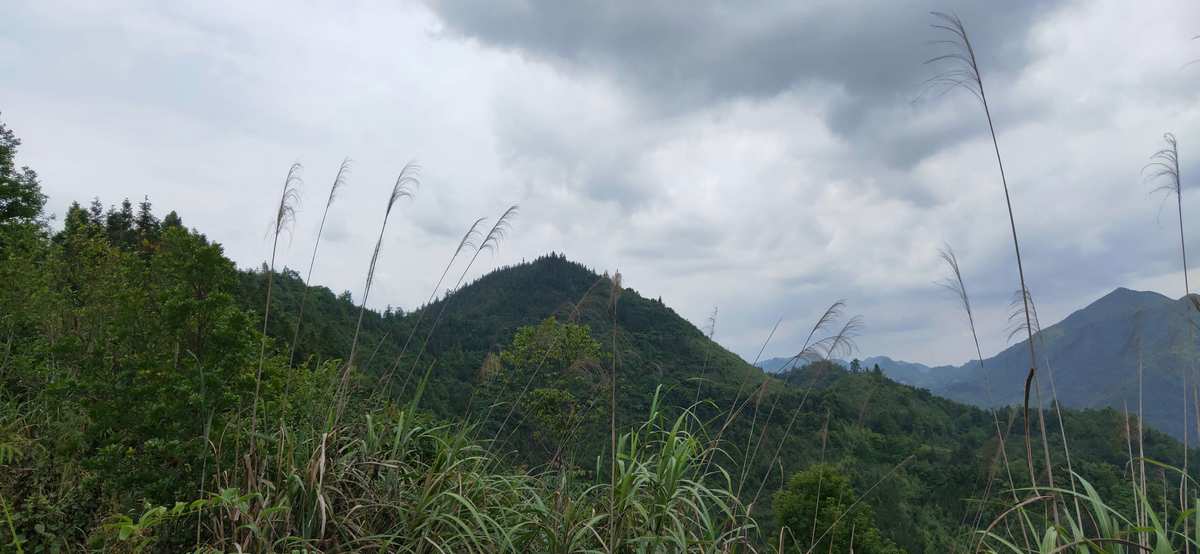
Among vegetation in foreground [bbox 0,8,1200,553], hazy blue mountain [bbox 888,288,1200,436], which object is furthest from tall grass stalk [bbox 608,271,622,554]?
hazy blue mountain [bbox 888,288,1200,436]

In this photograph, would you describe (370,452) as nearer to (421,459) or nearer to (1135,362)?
(421,459)

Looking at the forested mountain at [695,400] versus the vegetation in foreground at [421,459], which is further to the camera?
the forested mountain at [695,400]

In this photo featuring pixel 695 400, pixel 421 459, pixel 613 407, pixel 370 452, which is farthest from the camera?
pixel 421 459

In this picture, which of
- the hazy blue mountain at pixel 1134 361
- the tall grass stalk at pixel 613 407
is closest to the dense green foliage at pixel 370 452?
the tall grass stalk at pixel 613 407

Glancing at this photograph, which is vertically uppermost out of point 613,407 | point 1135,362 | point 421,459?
point 1135,362

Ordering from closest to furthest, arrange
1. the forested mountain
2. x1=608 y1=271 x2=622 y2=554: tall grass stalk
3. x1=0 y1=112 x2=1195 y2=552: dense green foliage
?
x1=608 y1=271 x2=622 y2=554: tall grass stalk → x1=0 y1=112 x2=1195 y2=552: dense green foliage → the forested mountain

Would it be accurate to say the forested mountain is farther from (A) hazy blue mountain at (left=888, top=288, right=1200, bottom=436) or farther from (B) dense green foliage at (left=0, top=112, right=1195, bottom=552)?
(A) hazy blue mountain at (left=888, top=288, right=1200, bottom=436)

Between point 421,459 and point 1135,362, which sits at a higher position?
point 1135,362

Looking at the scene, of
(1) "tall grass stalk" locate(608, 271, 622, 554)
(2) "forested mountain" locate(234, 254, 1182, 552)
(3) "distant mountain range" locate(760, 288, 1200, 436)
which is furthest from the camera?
(2) "forested mountain" locate(234, 254, 1182, 552)

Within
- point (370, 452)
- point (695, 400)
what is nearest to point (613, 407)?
point (695, 400)

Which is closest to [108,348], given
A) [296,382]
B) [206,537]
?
[296,382]

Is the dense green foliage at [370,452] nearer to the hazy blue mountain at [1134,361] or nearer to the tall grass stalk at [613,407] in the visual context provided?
the tall grass stalk at [613,407]

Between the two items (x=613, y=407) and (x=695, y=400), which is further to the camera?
(x=695, y=400)

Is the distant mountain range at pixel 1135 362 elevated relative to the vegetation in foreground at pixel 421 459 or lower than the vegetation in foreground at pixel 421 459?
elevated
